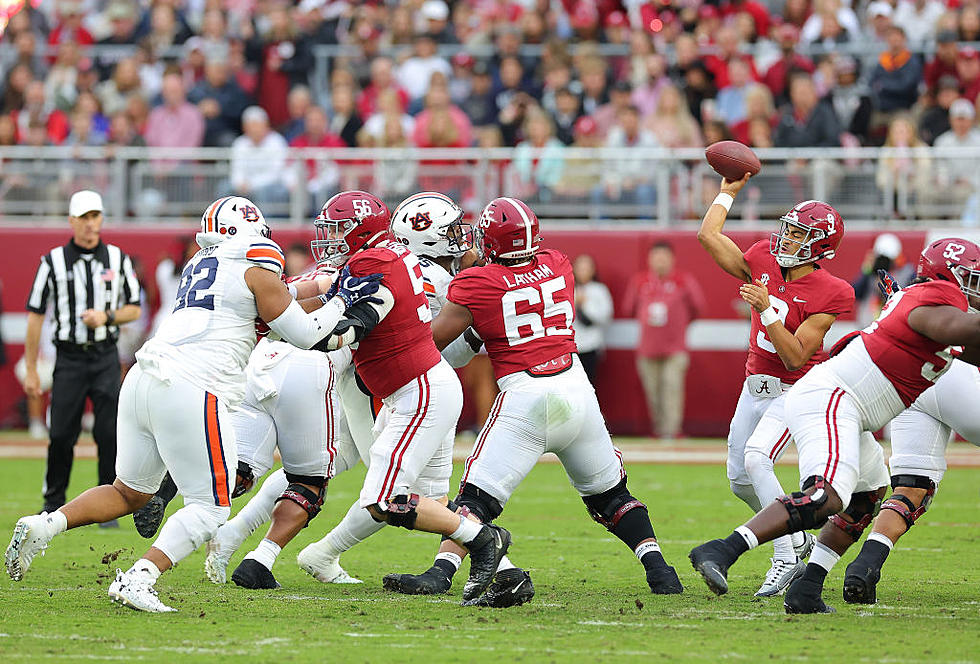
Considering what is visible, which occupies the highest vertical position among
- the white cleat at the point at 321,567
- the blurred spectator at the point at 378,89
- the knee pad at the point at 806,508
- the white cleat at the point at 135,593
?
the blurred spectator at the point at 378,89

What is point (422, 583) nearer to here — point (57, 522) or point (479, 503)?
point (479, 503)

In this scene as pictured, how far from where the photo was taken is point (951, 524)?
9.00 metres

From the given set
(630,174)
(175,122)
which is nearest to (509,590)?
(630,174)

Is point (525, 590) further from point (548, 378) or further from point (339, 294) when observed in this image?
point (339, 294)

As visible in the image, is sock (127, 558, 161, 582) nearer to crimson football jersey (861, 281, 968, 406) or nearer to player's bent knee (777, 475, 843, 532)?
player's bent knee (777, 475, 843, 532)

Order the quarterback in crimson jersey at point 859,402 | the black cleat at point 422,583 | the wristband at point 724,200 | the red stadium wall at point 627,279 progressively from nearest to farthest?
the quarterback in crimson jersey at point 859,402 < the black cleat at point 422,583 < the wristband at point 724,200 < the red stadium wall at point 627,279

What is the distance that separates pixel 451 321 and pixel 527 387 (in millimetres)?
439

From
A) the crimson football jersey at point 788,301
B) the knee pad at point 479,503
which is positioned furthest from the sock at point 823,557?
the knee pad at point 479,503

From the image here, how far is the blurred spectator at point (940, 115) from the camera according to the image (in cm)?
1388

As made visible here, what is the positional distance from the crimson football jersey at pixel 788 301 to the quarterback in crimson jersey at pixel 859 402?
14.0 inches

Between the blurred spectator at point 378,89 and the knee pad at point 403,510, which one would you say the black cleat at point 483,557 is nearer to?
the knee pad at point 403,510

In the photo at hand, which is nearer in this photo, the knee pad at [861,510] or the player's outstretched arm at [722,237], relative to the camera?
the knee pad at [861,510]

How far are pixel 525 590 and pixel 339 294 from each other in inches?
58.6

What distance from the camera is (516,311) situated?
243 inches
